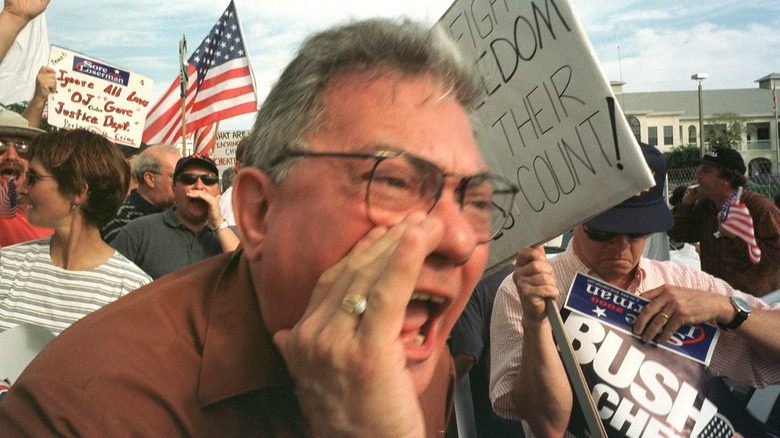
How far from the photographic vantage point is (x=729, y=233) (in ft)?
17.5

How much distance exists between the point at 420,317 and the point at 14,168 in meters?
3.66

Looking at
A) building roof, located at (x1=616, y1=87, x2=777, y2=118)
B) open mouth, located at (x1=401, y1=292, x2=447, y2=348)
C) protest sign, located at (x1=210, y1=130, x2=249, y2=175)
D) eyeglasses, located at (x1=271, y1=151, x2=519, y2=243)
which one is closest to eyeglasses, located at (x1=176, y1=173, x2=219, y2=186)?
eyeglasses, located at (x1=271, y1=151, x2=519, y2=243)

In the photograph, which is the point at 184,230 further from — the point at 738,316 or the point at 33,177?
the point at 738,316

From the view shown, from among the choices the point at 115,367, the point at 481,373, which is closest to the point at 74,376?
the point at 115,367

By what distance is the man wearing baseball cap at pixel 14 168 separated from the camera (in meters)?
3.71

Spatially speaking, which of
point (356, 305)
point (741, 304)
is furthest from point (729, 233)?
point (356, 305)

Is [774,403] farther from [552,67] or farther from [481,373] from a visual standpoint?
[552,67]

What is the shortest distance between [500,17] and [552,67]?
9.7 inches

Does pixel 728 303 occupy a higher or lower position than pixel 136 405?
lower

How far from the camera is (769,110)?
7319 cm

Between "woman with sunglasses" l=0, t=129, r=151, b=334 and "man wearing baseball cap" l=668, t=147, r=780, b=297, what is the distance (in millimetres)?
4918

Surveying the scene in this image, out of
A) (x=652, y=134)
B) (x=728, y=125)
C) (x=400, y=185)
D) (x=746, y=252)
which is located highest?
(x=400, y=185)

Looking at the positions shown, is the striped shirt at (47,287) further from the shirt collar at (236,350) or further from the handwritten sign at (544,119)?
the handwritten sign at (544,119)

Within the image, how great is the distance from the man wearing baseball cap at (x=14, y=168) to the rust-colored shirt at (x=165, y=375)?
3.02 meters
